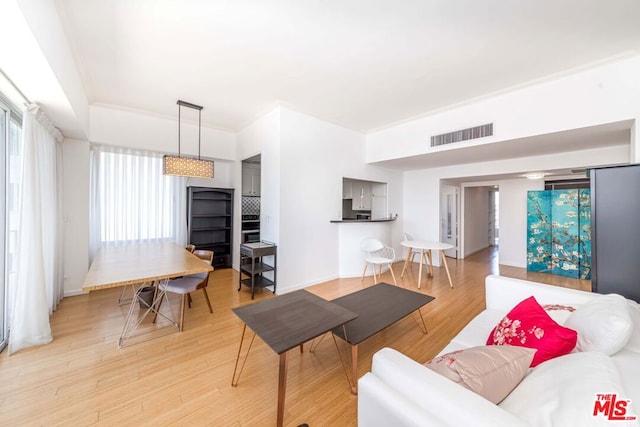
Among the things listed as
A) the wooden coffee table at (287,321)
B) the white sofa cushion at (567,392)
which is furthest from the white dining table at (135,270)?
the white sofa cushion at (567,392)

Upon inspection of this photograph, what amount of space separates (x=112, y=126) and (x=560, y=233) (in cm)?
830

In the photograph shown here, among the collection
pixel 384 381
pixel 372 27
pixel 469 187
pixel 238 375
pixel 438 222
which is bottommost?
pixel 238 375

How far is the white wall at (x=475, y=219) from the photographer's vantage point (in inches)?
265

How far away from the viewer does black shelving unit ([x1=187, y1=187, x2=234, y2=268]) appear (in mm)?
4961

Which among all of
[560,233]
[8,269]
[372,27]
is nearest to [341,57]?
[372,27]

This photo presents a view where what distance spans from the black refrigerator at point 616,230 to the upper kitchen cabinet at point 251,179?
5290mm

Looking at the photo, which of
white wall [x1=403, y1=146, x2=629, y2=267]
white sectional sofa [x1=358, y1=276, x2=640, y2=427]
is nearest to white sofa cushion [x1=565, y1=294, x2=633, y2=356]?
white sectional sofa [x1=358, y1=276, x2=640, y2=427]

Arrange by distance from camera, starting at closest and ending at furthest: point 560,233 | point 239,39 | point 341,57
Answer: point 239,39, point 341,57, point 560,233

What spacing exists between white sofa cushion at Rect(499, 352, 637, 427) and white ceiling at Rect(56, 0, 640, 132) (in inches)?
92.8

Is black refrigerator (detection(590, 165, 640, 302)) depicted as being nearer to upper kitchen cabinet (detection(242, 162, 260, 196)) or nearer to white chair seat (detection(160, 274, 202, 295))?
white chair seat (detection(160, 274, 202, 295))

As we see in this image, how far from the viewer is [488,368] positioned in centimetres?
98

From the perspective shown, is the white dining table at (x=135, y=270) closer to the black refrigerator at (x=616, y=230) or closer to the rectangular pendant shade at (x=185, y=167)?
the rectangular pendant shade at (x=185, y=167)

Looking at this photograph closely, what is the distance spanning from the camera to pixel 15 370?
1953 millimetres

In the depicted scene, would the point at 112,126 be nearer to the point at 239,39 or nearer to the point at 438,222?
the point at 239,39
